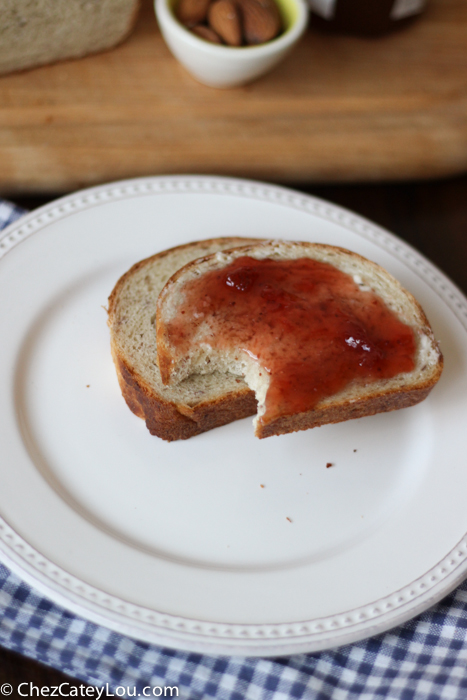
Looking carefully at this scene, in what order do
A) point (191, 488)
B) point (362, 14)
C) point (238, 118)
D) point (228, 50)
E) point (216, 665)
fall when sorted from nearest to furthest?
point (216, 665) → point (191, 488) → point (228, 50) → point (238, 118) → point (362, 14)

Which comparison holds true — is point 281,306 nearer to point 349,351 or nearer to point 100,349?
point 349,351

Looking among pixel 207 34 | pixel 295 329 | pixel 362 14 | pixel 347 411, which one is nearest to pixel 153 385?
pixel 295 329

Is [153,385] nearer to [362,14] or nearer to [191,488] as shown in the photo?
[191,488]

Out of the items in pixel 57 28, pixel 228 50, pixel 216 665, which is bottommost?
pixel 216 665

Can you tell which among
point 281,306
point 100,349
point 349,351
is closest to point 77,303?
point 100,349

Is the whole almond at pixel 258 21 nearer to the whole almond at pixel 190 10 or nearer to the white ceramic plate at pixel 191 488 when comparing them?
the whole almond at pixel 190 10

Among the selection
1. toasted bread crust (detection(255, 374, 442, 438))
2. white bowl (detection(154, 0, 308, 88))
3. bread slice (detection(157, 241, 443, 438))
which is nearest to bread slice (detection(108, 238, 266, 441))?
bread slice (detection(157, 241, 443, 438))
